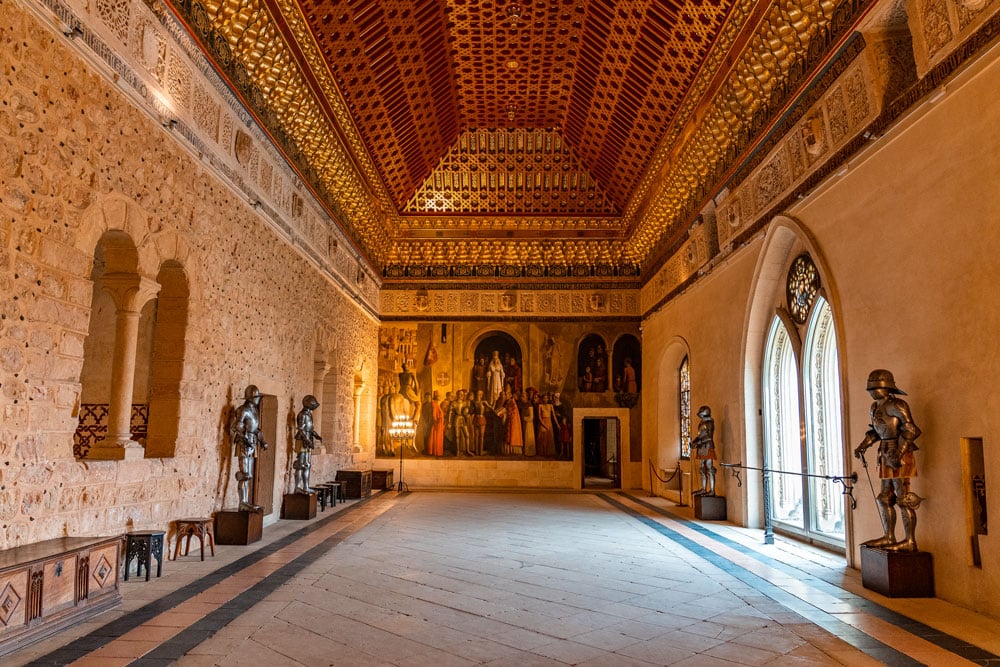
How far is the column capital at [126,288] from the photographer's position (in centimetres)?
604

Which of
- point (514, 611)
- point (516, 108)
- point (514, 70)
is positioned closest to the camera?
point (514, 611)

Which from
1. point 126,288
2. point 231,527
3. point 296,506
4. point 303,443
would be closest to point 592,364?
point 303,443

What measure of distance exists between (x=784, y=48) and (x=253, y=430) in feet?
24.2

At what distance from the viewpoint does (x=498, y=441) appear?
54.5 feet

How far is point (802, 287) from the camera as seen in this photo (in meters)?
8.41

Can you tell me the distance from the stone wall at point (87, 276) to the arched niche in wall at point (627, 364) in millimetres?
10036

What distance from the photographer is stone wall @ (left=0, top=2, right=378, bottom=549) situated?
4.39 metres

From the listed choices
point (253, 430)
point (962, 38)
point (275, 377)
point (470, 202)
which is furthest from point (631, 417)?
point (962, 38)

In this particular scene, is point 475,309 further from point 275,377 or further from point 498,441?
point 275,377

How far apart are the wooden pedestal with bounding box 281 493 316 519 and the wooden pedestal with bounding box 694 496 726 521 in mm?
5881

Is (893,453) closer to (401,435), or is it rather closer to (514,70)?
(514,70)

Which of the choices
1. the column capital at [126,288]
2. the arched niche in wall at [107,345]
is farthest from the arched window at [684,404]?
the column capital at [126,288]

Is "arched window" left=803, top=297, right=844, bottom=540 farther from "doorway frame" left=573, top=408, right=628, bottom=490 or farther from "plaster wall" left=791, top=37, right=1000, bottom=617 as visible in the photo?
"doorway frame" left=573, top=408, right=628, bottom=490

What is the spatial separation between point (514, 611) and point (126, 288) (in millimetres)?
4323
